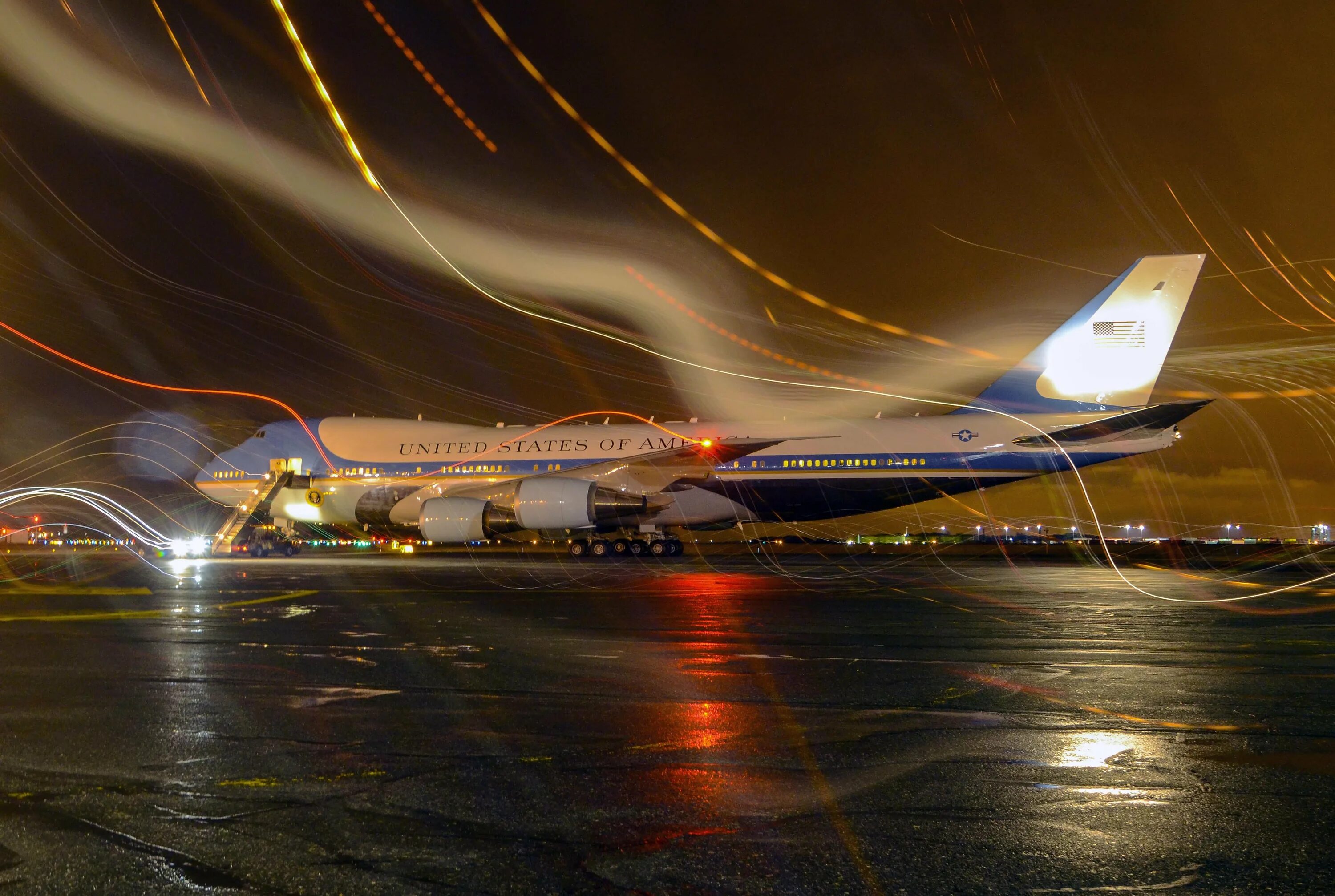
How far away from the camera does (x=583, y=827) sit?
14.5ft

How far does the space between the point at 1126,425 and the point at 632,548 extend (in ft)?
52.2

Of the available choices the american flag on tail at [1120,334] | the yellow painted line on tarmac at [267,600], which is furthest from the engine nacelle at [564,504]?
the american flag on tail at [1120,334]

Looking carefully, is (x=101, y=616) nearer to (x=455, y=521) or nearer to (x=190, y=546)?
(x=455, y=521)

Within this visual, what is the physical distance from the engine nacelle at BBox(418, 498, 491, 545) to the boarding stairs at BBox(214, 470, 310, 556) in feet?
27.1

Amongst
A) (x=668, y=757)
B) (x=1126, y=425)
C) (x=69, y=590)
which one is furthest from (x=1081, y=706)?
(x=1126, y=425)

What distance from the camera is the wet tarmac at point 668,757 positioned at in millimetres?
3949

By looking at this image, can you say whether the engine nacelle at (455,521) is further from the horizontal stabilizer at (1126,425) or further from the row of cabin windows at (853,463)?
the horizontal stabilizer at (1126,425)

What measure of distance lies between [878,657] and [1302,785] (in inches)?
194

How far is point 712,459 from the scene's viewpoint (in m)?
32.0

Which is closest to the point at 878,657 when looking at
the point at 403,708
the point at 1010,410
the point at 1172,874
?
the point at 403,708

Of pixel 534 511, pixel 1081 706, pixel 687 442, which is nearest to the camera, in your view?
pixel 1081 706

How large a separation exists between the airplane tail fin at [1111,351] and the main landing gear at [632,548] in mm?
10636

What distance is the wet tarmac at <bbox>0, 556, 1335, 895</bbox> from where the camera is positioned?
13.0ft

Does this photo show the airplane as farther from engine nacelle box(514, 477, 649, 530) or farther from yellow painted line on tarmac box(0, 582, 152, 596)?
yellow painted line on tarmac box(0, 582, 152, 596)
